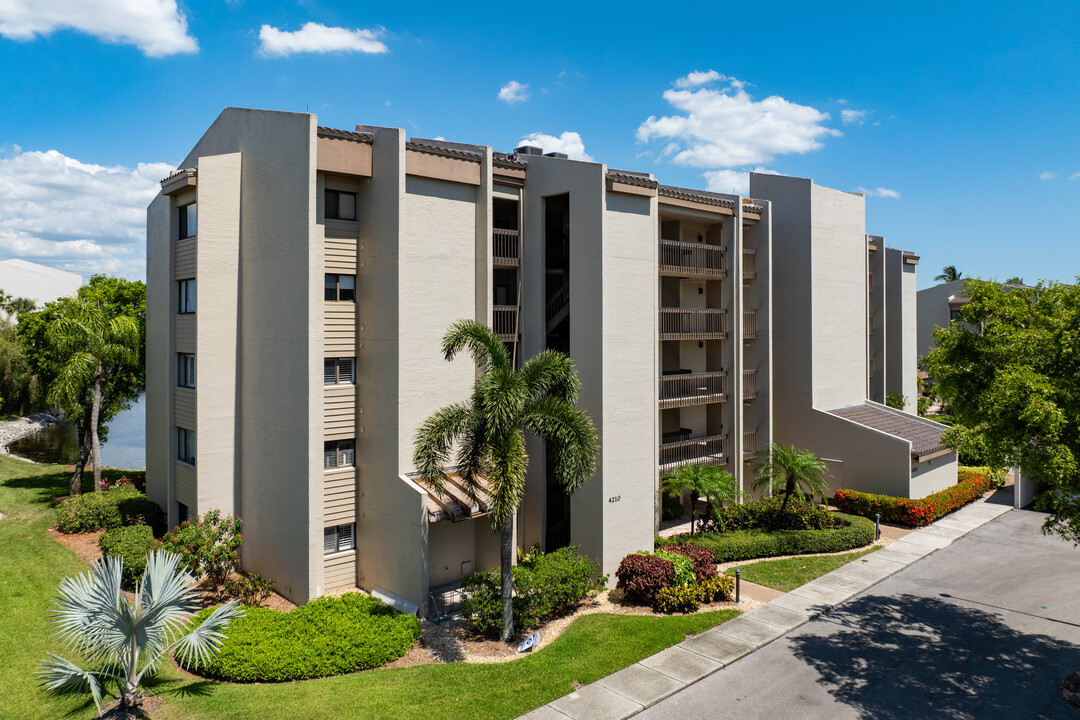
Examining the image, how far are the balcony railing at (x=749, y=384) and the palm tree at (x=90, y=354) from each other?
26424 millimetres

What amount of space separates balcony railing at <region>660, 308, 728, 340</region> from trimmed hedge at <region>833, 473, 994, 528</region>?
894 centimetres

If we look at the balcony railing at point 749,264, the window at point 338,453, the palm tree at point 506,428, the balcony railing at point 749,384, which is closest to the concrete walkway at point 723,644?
the palm tree at point 506,428

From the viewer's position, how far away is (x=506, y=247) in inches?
851

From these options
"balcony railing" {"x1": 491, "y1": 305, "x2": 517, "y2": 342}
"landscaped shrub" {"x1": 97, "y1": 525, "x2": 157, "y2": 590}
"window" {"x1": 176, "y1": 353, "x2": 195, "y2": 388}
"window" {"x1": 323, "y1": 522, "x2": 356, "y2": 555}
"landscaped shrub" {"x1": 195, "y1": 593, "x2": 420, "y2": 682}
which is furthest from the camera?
"window" {"x1": 176, "y1": 353, "x2": 195, "y2": 388}

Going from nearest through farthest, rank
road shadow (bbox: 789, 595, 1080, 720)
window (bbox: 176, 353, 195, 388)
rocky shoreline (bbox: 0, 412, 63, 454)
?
1. road shadow (bbox: 789, 595, 1080, 720)
2. window (bbox: 176, 353, 195, 388)
3. rocky shoreline (bbox: 0, 412, 63, 454)

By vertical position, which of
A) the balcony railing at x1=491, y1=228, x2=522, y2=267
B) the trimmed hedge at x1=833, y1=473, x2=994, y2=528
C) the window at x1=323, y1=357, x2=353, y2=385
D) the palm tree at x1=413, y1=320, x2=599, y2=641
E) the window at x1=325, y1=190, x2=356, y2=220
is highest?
the window at x1=325, y1=190, x2=356, y2=220

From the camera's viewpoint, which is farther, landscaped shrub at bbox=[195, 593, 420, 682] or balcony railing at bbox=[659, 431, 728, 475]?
balcony railing at bbox=[659, 431, 728, 475]

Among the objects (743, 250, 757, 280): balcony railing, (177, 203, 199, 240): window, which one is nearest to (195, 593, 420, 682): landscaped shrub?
(177, 203, 199, 240): window

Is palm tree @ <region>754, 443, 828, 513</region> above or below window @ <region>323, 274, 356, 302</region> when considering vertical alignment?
below

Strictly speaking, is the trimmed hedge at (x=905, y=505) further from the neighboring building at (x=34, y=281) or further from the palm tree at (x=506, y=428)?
the neighboring building at (x=34, y=281)

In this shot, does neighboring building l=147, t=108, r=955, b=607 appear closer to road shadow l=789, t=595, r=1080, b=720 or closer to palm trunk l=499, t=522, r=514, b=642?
palm trunk l=499, t=522, r=514, b=642

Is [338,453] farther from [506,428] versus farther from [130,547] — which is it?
[130,547]

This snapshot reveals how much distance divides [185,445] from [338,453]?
264 inches

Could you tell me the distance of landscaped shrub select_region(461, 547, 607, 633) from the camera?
16.2m
